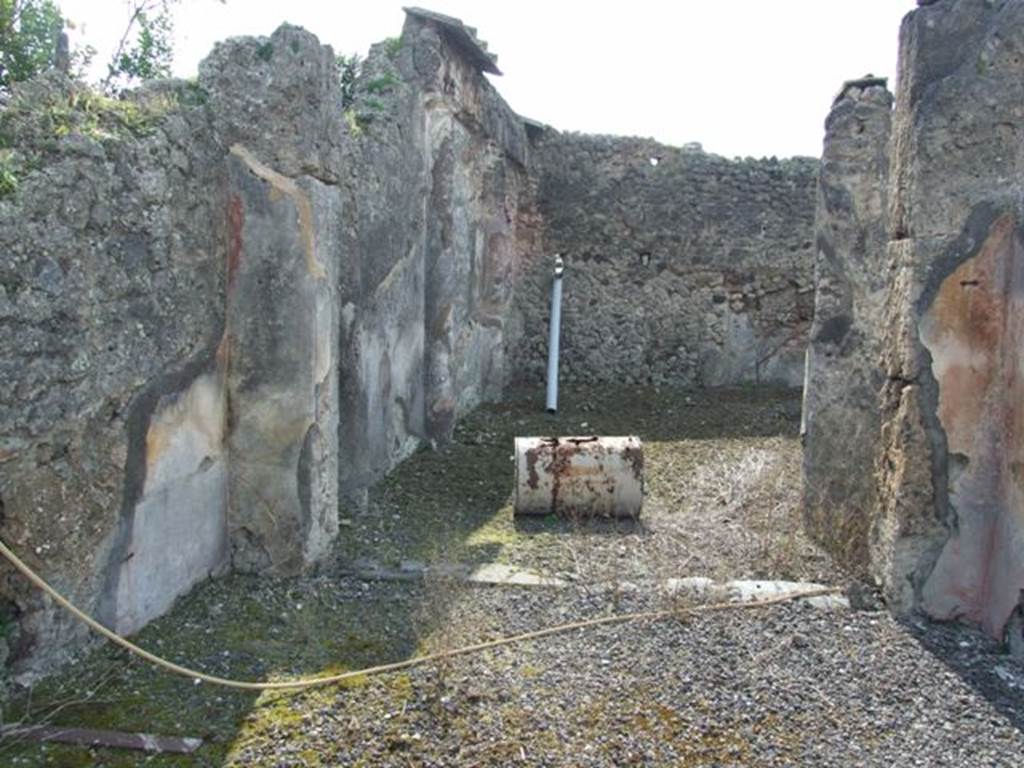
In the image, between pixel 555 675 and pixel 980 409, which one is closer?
pixel 555 675

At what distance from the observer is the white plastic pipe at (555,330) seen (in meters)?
8.81

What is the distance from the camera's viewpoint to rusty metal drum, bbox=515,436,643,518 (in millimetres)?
5012

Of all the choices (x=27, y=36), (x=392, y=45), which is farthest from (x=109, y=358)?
A: (x=27, y=36)

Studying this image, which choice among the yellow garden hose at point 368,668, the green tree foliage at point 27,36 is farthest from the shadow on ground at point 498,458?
the green tree foliage at point 27,36

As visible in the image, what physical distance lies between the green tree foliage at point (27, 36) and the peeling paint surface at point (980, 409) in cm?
945

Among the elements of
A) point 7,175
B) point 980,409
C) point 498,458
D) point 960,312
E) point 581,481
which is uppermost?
point 7,175

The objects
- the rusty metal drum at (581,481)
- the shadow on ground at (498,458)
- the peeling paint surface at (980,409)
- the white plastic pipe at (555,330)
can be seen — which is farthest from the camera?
the white plastic pipe at (555,330)

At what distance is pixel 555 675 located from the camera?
2.97 meters

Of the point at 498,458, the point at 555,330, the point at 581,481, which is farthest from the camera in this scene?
the point at 555,330

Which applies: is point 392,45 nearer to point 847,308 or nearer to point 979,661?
point 847,308

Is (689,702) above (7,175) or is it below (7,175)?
below

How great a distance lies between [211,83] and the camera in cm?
360

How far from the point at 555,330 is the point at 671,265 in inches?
62.4

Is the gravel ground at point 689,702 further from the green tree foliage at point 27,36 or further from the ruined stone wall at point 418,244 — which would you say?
the green tree foliage at point 27,36
